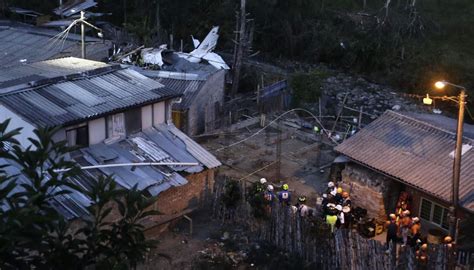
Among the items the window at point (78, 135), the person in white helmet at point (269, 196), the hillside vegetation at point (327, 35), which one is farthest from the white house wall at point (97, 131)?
the hillside vegetation at point (327, 35)

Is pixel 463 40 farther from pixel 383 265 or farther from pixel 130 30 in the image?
pixel 383 265

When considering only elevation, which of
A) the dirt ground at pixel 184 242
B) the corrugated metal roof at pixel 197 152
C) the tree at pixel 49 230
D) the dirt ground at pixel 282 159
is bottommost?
the dirt ground at pixel 282 159

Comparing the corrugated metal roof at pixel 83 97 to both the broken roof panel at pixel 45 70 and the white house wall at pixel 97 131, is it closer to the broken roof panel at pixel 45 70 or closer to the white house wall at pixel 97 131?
the white house wall at pixel 97 131

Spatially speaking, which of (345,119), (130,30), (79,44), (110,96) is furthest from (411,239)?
(130,30)

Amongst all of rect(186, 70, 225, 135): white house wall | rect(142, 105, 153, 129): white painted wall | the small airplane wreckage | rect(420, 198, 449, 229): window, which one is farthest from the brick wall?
the small airplane wreckage

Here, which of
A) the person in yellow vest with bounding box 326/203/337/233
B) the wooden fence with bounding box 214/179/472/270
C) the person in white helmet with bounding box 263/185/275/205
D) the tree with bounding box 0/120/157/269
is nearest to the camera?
the tree with bounding box 0/120/157/269

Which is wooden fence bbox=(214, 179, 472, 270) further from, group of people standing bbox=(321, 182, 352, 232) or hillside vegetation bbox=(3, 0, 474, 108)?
hillside vegetation bbox=(3, 0, 474, 108)

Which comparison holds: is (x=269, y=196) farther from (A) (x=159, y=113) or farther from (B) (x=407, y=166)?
(A) (x=159, y=113)

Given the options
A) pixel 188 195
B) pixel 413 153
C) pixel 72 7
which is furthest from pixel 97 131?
pixel 72 7
